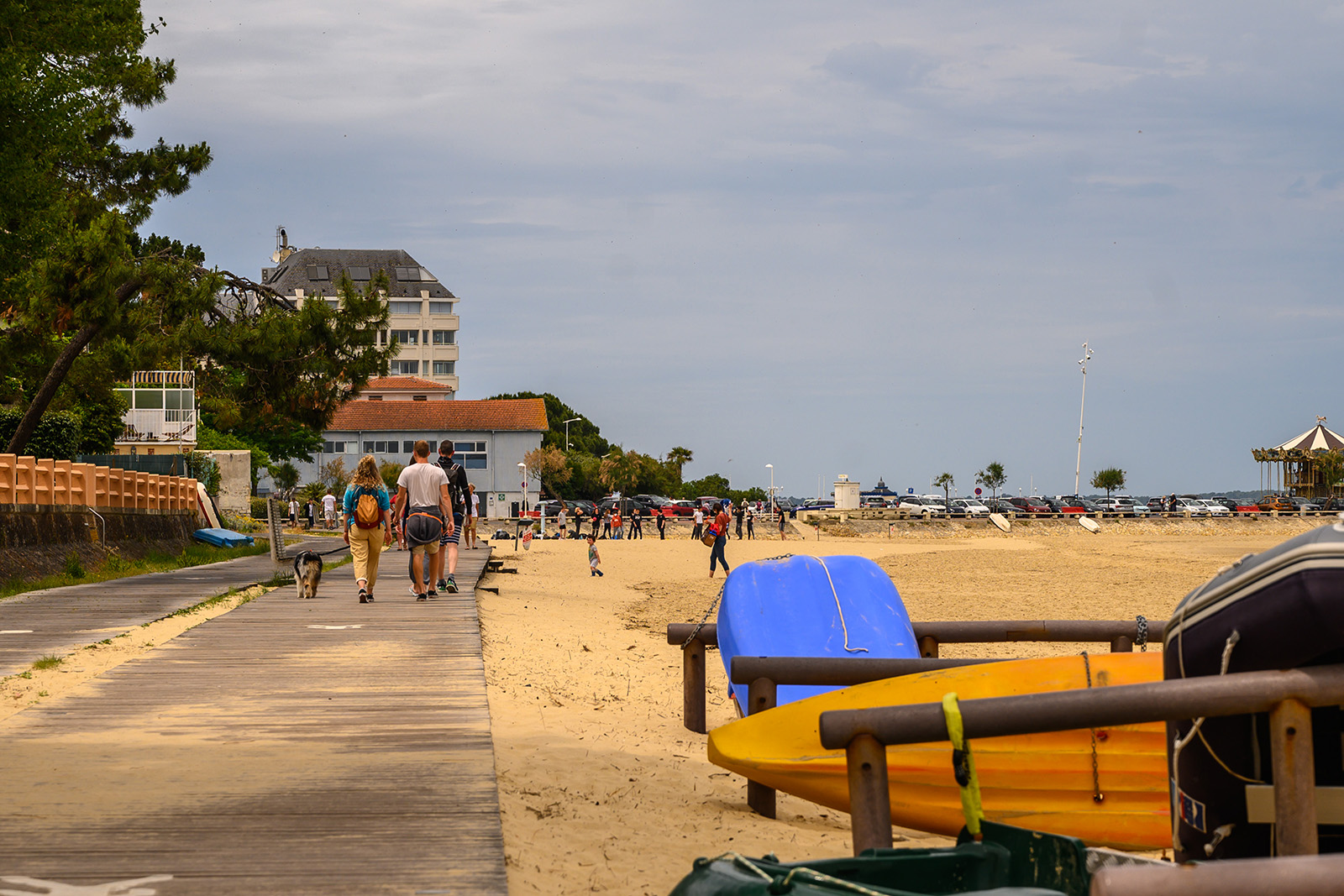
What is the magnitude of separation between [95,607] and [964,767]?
40.3 ft

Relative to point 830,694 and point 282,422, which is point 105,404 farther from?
point 830,694

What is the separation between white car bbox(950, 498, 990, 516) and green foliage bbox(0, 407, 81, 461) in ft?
204

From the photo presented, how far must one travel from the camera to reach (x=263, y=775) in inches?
211

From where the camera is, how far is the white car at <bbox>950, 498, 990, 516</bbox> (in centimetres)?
8238

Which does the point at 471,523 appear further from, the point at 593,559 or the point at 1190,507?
the point at 1190,507

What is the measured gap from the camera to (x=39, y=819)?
4566 millimetres

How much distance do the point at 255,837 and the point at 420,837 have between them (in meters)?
0.59

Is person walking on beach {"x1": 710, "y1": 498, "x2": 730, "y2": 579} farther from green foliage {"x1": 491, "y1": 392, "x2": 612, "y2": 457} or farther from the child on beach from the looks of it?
green foliage {"x1": 491, "y1": 392, "x2": 612, "y2": 457}

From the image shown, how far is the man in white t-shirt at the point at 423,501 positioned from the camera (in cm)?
1253

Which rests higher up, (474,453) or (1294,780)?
(474,453)

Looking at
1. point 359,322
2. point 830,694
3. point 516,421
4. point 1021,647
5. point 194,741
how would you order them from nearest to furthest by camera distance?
point 830,694 → point 194,741 → point 1021,647 → point 359,322 → point 516,421

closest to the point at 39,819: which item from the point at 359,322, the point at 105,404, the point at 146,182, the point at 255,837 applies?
the point at 255,837

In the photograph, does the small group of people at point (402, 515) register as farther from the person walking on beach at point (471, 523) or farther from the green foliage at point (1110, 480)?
the green foliage at point (1110, 480)

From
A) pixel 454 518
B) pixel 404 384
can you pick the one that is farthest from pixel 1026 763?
pixel 404 384
